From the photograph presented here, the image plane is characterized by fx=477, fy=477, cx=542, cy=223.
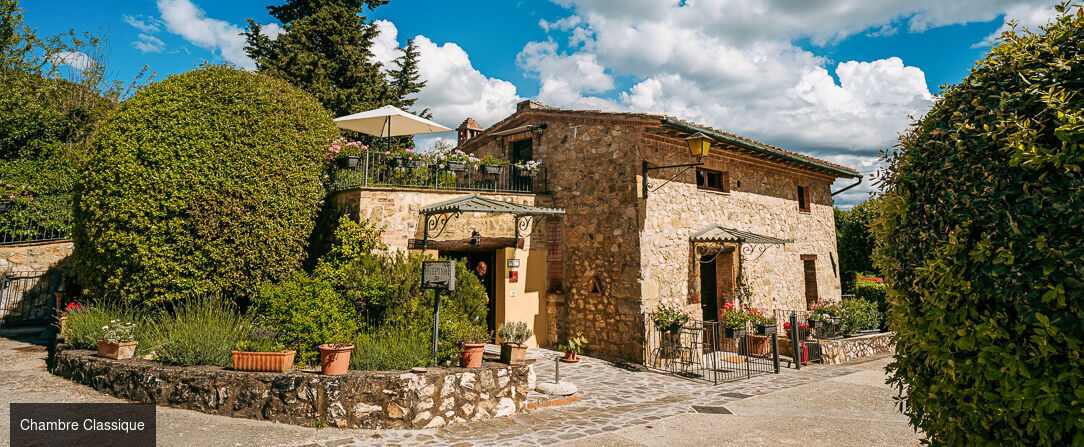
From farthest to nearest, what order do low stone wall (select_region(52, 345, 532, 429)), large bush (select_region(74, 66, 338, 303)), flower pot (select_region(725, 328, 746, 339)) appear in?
1. flower pot (select_region(725, 328, 746, 339))
2. large bush (select_region(74, 66, 338, 303))
3. low stone wall (select_region(52, 345, 532, 429))

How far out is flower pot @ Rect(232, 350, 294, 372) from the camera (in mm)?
5711

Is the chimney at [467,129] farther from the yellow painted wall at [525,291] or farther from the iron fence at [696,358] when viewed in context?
the iron fence at [696,358]

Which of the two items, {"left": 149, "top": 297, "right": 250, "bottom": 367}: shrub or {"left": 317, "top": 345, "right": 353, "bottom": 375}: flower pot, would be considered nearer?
{"left": 317, "top": 345, "right": 353, "bottom": 375}: flower pot

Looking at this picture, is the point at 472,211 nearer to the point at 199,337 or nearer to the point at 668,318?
the point at 668,318

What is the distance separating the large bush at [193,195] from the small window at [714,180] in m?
8.98

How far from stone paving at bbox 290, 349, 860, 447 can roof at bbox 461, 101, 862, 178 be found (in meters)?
5.13

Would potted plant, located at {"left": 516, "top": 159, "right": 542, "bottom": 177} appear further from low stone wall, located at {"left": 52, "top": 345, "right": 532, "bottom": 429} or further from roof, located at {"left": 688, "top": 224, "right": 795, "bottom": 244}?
low stone wall, located at {"left": 52, "top": 345, "right": 532, "bottom": 429}

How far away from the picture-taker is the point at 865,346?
11.5 meters

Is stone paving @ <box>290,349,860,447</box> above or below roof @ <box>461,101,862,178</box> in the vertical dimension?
below

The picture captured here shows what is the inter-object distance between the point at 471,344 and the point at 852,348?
953 cm

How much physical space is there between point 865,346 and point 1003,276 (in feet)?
36.7

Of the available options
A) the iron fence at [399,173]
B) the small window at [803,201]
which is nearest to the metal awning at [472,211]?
the iron fence at [399,173]

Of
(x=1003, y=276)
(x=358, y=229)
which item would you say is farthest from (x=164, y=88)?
(x=1003, y=276)

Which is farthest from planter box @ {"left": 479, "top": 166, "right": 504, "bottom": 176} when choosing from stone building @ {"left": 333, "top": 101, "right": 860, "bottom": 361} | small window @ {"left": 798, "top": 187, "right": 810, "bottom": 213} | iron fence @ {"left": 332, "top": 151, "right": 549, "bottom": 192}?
small window @ {"left": 798, "top": 187, "right": 810, "bottom": 213}
